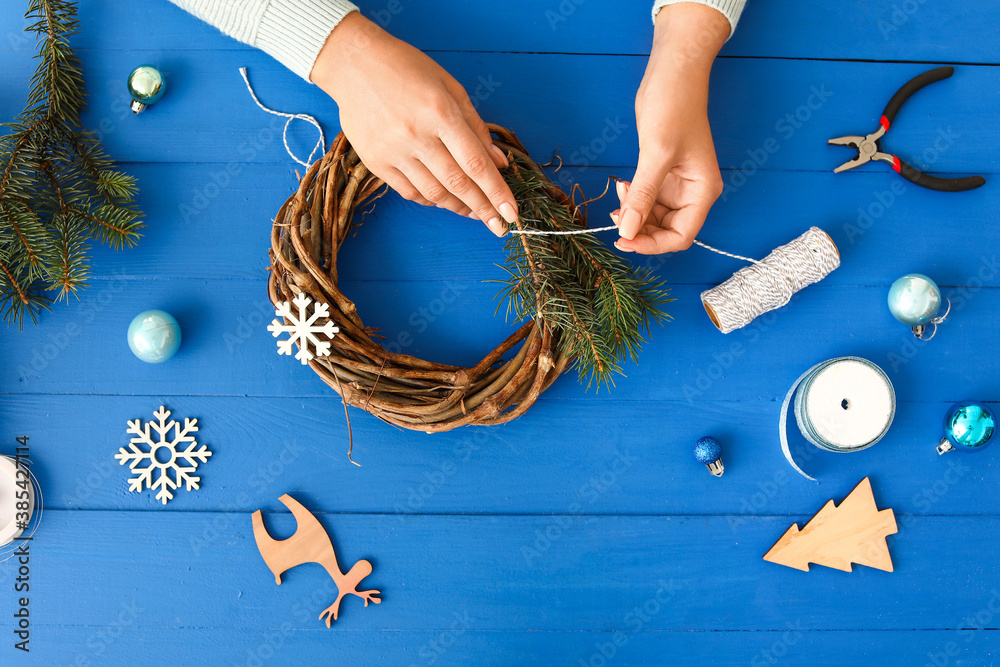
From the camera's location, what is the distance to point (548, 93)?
3.51ft

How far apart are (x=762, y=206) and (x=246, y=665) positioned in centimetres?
120

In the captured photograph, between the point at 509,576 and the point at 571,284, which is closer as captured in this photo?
the point at 571,284

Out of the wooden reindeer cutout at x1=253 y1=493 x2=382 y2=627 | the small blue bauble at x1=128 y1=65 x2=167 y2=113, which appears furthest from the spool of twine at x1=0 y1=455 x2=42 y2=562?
the small blue bauble at x1=128 y1=65 x2=167 y2=113

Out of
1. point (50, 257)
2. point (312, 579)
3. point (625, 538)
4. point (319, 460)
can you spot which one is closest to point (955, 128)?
point (625, 538)

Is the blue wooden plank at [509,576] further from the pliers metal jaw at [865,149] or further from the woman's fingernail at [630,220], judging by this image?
the pliers metal jaw at [865,149]

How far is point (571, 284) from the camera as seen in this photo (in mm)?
909

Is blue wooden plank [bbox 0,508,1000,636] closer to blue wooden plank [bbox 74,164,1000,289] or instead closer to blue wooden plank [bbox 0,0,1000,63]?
blue wooden plank [bbox 74,164,1000,289]

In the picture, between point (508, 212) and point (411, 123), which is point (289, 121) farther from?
point (508, 212)

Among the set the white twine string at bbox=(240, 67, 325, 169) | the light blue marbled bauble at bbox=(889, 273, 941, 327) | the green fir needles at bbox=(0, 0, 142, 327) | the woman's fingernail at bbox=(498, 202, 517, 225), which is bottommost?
the green fir needles at bbox=(0, 0, 142, 327)

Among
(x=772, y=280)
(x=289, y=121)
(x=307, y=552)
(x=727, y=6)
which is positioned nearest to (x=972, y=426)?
(x=772, y=280)

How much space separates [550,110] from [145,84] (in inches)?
27.2

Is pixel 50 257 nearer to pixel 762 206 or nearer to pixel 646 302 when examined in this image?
pixel 646 302

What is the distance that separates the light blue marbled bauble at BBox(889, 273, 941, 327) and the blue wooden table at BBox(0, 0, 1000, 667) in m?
0.07

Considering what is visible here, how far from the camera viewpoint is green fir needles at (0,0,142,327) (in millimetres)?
945
